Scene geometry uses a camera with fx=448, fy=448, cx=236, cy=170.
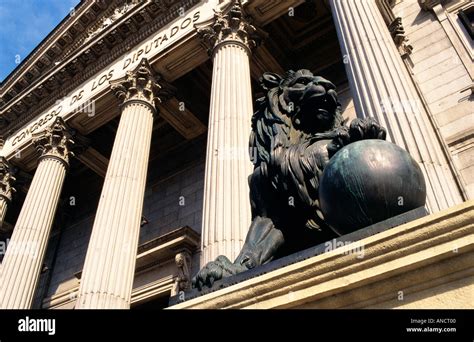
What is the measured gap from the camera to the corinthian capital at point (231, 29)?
15.4 metres

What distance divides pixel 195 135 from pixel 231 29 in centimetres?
783

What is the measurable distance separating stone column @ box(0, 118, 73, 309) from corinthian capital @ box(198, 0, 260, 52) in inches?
335

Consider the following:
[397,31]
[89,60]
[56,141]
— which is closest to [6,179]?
→ [56,141]

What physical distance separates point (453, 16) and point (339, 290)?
15.3m

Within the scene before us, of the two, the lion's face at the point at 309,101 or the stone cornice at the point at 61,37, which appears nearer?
the lion's face at the point at 309,101

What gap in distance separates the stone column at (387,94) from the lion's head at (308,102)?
4355 mm

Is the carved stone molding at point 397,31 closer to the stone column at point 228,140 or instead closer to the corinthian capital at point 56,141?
the stone column at point 228,140

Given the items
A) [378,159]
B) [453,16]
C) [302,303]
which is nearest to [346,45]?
[453,16]

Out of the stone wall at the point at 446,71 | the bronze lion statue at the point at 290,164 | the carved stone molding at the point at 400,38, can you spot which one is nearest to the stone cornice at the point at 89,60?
the carved stone molding at the point at 400,38

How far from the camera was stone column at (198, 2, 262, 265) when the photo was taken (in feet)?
35.0

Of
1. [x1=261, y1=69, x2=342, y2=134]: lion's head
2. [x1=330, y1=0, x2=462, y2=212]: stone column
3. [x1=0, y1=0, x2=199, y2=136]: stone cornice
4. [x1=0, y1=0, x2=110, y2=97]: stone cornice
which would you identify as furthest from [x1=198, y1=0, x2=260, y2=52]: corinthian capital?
[x1=261, y1=69, x2=342, y2=134]: lion's head

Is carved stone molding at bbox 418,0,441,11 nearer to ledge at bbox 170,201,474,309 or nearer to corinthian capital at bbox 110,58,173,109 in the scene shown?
corinthian capital at bbox 110,58,173,109

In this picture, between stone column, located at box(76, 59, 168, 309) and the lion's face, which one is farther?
stone column, located at box(76, 59, 168, 309)

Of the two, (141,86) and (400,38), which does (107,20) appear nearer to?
(141,86)
